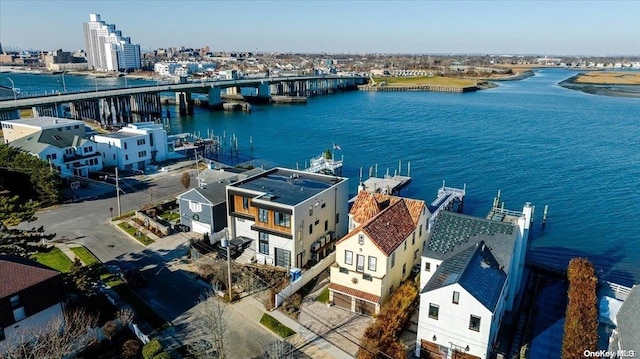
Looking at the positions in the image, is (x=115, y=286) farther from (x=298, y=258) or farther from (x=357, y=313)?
(x=357, y=313)

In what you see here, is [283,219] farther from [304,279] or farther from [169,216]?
[169,216]

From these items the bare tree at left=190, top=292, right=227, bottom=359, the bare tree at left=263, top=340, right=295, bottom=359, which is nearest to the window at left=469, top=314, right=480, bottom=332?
the bare tree at left=263, top=340, right=295, bottom=359

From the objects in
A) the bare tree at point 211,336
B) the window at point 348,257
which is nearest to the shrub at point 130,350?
the bare tree at point 211,336

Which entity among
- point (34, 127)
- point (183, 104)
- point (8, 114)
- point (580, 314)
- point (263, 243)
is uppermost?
point (34, 127)

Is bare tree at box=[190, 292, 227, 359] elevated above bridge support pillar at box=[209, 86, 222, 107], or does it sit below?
below

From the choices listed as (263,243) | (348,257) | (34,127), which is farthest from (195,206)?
(34,127)

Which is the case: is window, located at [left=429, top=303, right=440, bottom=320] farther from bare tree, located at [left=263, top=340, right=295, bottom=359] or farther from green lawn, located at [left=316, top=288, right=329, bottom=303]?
green lawn, located at [left=316, top=288, right=329, bottom=303]
